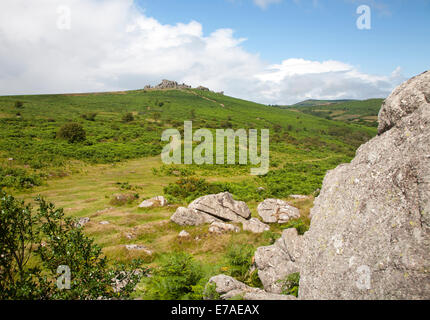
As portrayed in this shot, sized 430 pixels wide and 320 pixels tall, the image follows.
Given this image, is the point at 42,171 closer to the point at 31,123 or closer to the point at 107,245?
the point at 107,245

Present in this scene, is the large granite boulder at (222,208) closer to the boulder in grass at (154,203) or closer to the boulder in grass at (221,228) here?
the boulder in grass at (221,228)

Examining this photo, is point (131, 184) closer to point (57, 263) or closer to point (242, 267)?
point (242, 267)

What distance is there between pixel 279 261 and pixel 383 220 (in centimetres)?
600

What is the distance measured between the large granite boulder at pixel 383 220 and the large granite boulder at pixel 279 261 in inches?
101

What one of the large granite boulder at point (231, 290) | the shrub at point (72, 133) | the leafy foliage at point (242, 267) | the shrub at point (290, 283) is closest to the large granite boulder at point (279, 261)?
the shrub at point (290, 283)

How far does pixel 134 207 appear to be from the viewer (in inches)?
950

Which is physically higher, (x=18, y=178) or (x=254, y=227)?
(x=18, y=178)

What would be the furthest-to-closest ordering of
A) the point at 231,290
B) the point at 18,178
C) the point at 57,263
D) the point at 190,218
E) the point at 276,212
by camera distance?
the point at 18,178
the point at 276,212
the point at 190,218
the point at 231,290
the point at 57,263

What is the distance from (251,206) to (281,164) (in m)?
34.6

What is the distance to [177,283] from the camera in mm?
8492

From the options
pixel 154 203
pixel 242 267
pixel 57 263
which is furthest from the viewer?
pixel 154 203

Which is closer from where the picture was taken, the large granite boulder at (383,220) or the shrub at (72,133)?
the large granite boulder at (383,220)

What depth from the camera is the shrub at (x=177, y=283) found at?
794cm

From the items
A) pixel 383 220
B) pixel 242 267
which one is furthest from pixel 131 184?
pixel 383 220
